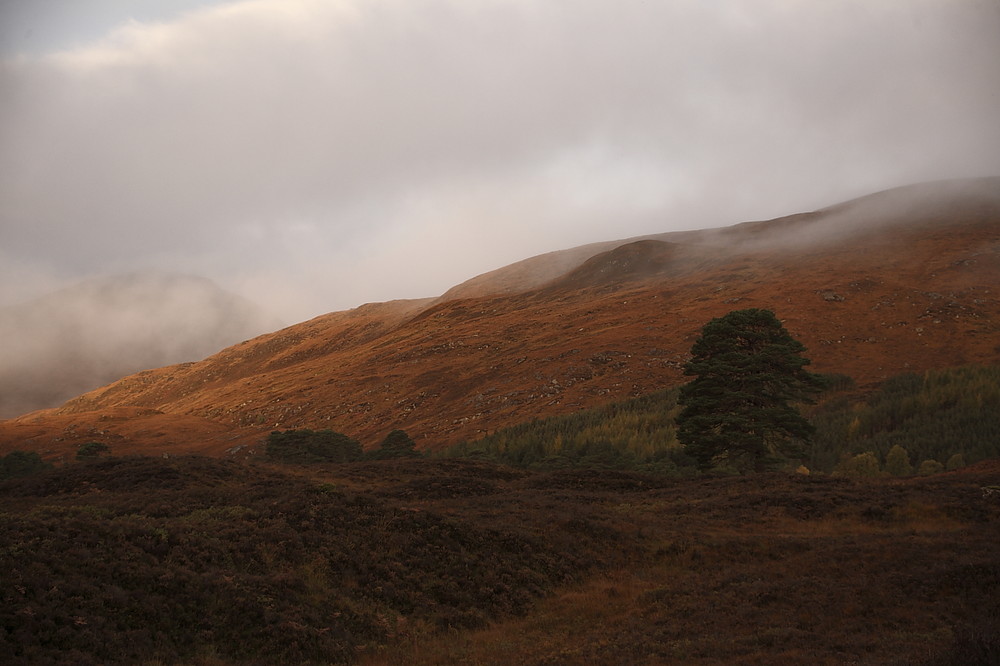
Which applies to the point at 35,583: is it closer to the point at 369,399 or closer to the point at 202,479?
the point at 202,479

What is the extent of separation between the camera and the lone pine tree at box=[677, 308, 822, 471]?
3325 centimetres

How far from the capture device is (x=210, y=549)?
1545 centimetres

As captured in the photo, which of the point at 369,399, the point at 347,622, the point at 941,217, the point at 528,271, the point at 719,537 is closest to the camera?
the point at 347,622

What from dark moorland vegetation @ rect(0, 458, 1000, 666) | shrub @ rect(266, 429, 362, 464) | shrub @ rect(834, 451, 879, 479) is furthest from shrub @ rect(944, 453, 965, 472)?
shrub @ rect(266, 429, 362, 464)

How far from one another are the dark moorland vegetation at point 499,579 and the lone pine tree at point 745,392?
7.53m

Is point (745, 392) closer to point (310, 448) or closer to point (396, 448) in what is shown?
point (396, 448)

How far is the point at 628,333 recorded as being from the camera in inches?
3418

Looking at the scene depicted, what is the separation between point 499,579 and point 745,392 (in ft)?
71.5

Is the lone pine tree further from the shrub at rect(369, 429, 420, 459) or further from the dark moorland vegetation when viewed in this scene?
the shrub at rect(369, 429, 420, 459)

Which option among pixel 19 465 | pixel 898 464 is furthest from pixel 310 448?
pixel 898 464

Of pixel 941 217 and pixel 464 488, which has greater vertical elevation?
pixel 941 217

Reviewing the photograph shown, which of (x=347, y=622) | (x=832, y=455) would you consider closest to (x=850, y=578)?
(x=347, y=622)

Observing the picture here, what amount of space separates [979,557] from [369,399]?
79.0m

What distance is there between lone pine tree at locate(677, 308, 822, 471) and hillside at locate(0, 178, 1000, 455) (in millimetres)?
29231
